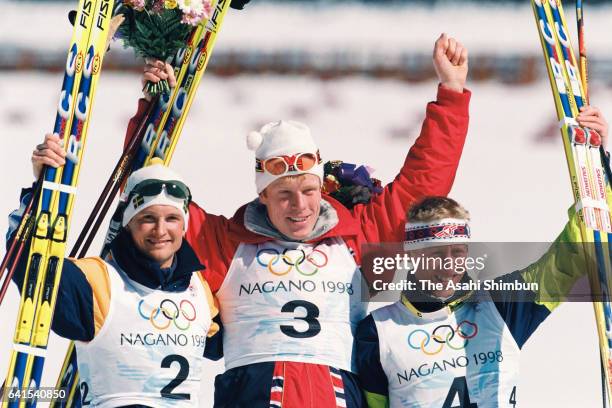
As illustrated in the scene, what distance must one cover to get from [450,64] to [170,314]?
50.6 inches

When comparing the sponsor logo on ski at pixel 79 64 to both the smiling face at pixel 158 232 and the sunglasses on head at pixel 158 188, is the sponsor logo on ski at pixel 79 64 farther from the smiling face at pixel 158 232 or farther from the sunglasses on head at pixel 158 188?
the smiling face at pixel 158 232

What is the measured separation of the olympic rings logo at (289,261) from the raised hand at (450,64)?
733 mm

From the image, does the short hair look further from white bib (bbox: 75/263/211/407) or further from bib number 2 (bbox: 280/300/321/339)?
white bib (bbox: 75/263/211/407)

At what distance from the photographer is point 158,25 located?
4730mm

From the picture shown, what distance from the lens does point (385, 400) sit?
4.25m

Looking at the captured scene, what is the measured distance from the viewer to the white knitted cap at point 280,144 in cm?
438

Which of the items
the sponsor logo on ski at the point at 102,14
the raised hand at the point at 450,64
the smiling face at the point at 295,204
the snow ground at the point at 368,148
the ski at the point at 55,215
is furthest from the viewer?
the snow ground at the point at 368,148

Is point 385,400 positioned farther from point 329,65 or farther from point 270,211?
point 329,65

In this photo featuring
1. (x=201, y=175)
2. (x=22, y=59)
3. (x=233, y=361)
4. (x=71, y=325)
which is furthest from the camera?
(x=22, y=59)

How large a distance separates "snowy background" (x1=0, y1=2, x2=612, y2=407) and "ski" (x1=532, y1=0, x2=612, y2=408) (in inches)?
60.4

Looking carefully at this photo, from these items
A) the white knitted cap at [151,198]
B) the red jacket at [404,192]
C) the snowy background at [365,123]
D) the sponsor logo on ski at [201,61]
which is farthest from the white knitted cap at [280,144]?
A: the snowy background at [365,123]

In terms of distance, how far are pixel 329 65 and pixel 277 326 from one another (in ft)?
15.4

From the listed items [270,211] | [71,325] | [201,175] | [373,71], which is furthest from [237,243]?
[373,71]

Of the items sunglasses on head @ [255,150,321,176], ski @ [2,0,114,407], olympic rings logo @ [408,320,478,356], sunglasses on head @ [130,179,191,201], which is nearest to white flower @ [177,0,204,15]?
ski @ [2,0,114,407]
